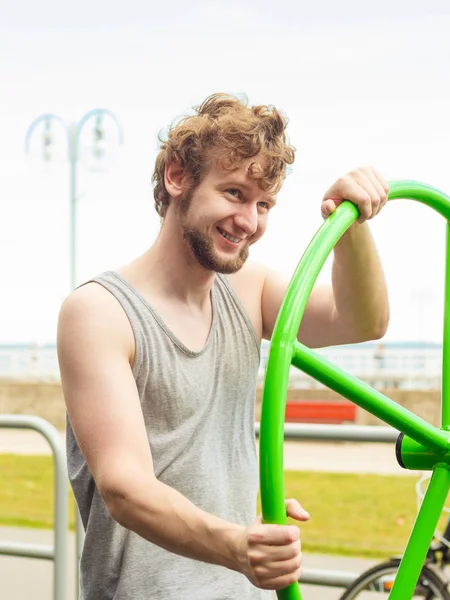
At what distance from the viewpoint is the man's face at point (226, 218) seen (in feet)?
4.64

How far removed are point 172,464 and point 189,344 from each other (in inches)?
7.5

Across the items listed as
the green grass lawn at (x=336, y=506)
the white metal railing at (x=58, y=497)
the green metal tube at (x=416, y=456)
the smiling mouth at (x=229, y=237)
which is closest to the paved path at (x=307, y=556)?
the white metal railing at (x=58, y=497)

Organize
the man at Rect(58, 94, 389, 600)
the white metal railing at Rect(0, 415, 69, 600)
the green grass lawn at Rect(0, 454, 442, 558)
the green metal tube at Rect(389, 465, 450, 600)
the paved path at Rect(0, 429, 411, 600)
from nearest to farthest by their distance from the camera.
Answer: the green metal tube at Rect(389, 465, 450, 600) < the man at Rect(58, 94, 389, 600) < the white metal railing at Rect(0, 415, 69, 600) < the paved path at Rect(0, 429, 411, 600) < the green grass lawn at Rect(0, 454, 442, 558)

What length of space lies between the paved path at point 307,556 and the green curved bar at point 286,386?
6.44 feet

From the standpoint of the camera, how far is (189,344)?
148 cm

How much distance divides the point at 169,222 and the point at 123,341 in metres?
0.28

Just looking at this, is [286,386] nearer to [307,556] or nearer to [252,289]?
[252,289]

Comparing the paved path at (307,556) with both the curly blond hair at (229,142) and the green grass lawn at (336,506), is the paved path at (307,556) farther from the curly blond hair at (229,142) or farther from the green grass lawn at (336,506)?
the curly blond hair at (229,142)

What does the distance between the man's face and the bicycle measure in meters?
1.81

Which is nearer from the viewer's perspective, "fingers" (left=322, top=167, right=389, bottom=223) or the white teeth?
"fingers" (left=322, top=167, right=389, bottom=223)

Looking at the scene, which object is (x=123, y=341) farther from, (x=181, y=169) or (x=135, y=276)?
(x=181, y=169)

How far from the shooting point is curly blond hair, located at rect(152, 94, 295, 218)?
4.72ft

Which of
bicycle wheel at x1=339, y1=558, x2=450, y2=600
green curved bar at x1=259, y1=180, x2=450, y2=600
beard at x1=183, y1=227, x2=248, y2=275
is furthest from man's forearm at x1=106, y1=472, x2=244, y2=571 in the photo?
bicycle wheel at x1=339, y1=558, x2=450, y2=600

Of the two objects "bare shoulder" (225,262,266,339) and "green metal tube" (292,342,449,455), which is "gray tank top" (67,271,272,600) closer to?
"bare shoulder" (225,262,266,339)
